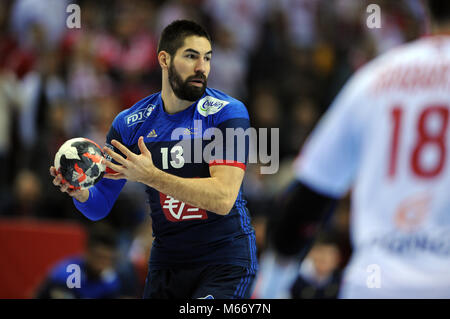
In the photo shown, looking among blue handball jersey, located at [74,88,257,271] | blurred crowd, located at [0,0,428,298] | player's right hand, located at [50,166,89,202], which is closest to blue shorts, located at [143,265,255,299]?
blue handball jersey, located at [74,88,257,271]

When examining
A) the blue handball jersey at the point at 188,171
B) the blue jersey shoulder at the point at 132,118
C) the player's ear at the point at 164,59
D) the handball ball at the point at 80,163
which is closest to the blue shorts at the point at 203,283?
the blue handball jersey at the point at 188,171

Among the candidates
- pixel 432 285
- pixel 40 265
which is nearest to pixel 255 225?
pixel 432 285

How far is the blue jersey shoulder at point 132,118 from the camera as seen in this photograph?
3822mm

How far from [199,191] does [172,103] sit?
1.94 ft

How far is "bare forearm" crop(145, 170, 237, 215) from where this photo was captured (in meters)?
3.38

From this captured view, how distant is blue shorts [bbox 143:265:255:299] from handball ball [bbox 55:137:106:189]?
1.06m

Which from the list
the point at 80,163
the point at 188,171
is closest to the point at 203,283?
the point at 188,171

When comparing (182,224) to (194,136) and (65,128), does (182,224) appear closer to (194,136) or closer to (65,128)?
(194,136)

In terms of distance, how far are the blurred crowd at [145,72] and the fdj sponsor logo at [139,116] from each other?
0.62 meters

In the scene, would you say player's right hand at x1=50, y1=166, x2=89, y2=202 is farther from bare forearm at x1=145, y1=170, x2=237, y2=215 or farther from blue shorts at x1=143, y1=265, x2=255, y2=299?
blue shorts at x1=143, y1=265, x2=255, y2=299

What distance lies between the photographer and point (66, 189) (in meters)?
3.45

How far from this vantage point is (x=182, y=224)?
396 cm
